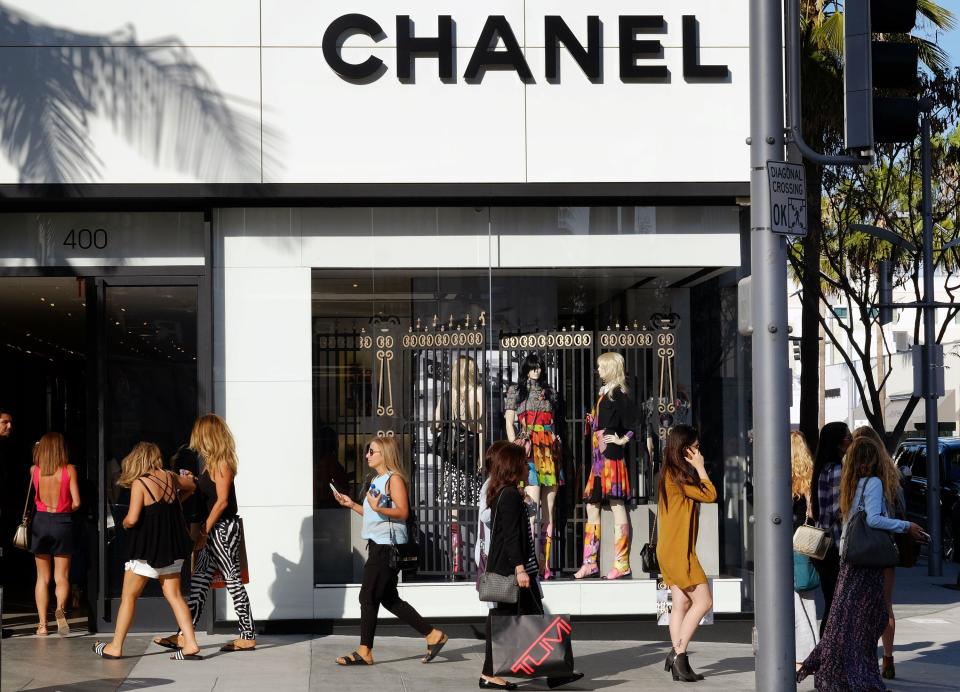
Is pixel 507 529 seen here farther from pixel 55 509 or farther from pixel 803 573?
pixel 55 509

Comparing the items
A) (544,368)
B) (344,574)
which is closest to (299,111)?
(544,368)

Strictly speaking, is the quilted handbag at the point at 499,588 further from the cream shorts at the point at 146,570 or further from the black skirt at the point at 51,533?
the black skirt at the point at 51,533

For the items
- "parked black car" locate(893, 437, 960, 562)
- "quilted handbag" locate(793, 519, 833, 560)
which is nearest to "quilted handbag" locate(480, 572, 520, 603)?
"quilted handbag" locate(793, 519, 833, 560)

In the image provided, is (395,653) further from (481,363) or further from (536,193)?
Result: (536,193)

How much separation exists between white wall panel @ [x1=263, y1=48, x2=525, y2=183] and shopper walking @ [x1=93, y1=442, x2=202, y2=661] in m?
2.96

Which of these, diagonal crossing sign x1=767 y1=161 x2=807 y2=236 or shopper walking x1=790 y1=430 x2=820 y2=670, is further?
shopper walking x1=790 y1=430 x2=820 y2=670

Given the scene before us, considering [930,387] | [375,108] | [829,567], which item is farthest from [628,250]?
[930,387]

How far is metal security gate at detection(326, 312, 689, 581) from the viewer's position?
459 inches

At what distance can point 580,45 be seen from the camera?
11.4 m

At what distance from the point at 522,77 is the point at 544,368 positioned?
8.80 ft

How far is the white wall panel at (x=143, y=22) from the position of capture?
11211mm

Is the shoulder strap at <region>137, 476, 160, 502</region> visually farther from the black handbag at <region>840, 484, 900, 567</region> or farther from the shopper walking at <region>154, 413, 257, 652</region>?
the black handbag at <region>840, 484, 900, 567</region>

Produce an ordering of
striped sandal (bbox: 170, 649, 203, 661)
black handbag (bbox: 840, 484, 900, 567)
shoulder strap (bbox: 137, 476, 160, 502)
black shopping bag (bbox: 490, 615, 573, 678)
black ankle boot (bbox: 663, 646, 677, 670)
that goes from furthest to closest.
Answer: striped sandal (bbox: 170, 649, 203, 661) < shoulder strap (bbox: 137, 476, 160, 502) < black ankle boot (bbox: 663, 646, 677, 670) < black shopping bag (bbox: 490, 615, 573, 678) < black handbag (bbox: 840, 484, 900, 567)

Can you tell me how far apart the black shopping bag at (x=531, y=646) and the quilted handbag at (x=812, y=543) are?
187cm
